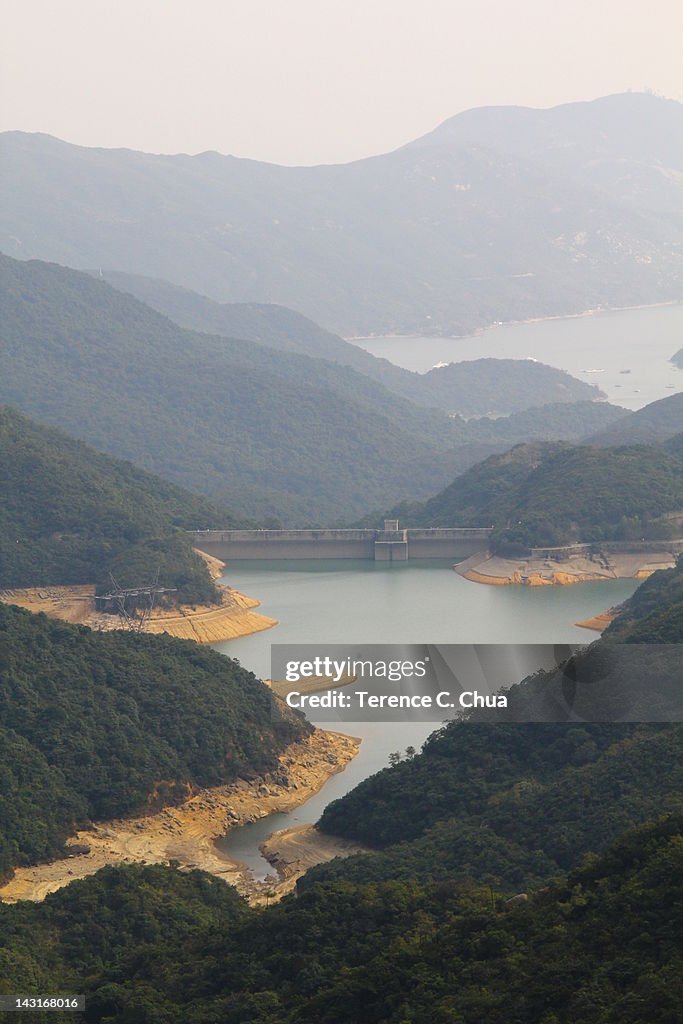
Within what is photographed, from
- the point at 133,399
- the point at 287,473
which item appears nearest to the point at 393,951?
the point at 287,473

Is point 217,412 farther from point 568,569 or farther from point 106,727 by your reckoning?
point 106,727

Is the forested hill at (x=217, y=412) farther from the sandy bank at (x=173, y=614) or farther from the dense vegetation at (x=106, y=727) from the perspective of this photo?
the dense vegetation at (x=106, y=727)

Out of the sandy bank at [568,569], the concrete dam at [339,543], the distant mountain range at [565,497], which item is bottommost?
the sandy bank at [568,569]

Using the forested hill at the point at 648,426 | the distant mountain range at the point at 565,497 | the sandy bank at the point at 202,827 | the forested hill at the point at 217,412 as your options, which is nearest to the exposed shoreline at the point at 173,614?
the distant mountain range at the point at 565,497

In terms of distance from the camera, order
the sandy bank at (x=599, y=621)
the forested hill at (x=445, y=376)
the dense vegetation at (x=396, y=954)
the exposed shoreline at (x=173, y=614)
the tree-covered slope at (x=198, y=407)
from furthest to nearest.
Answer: the forested hill at (x=445, y=376)
the tree-covered slope at (x=198, y=407)
the exposed shoreline at (x=173, y=614)
the sandy bank at (x=599, y=621)
the dense vegetation at (x=396, y=954)

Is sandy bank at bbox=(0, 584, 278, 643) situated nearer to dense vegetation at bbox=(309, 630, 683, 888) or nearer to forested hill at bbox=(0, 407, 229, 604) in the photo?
forested hill at bbox=(0, 407, 229, 604)

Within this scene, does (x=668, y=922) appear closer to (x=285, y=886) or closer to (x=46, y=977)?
(x=46, y=977)

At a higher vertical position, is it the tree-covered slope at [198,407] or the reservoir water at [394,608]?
the tree-covered slope at [198,407]

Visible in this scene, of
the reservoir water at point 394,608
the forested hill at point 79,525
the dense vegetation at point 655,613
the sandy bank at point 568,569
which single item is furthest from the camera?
the sandy bank at point 568,569
